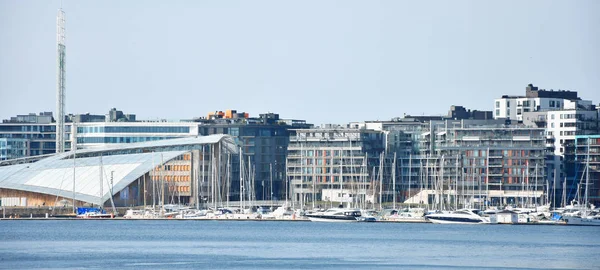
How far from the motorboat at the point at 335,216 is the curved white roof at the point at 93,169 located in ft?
80.7

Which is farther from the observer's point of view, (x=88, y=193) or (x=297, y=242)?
(x=88, y=193)

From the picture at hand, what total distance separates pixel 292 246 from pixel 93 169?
2609 inches

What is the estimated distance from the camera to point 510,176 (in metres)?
193

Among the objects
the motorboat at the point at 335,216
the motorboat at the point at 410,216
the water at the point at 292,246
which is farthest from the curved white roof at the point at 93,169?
the motorboat at the point at 410,216

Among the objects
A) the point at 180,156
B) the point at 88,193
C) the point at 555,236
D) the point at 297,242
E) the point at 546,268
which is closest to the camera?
the point at 546,268

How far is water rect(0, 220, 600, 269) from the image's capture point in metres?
105

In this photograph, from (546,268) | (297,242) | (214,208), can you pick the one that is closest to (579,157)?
(214,208)

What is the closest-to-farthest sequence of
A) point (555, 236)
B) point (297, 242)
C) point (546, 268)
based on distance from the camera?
point (546, 268), point (297, 242), point (555, 236)

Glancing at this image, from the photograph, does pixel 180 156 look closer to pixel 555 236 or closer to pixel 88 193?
pixel 88 193

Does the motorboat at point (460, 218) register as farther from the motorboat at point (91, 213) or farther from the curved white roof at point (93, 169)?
the curved white roof at point (93, 169)

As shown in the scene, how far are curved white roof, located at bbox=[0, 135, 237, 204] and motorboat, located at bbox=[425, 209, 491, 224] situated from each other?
38.3m

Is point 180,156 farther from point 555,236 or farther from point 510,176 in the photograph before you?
→ point 555,236

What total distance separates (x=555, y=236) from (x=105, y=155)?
70.8 m

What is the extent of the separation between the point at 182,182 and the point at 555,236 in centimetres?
6202
